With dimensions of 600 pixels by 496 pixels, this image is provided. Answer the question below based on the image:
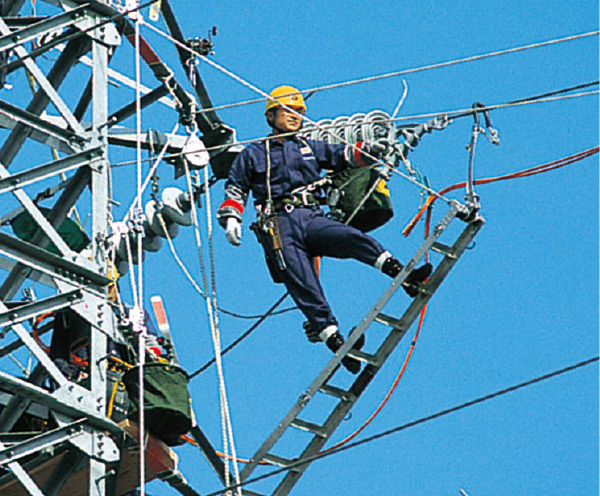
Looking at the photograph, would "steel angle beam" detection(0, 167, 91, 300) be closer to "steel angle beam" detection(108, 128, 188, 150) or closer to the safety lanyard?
"steel angle beam" detection(108, 128, 188, 150)

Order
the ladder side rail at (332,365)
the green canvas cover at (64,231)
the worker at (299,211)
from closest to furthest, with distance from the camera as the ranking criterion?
the ladder side rail at (332,365)
the worker at (299,211)
the green canvas cover at (64,231)

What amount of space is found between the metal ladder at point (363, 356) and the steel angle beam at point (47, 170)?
2.56 m

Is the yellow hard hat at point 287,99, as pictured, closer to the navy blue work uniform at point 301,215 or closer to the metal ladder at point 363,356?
the navy blue work uniform at point 301,215

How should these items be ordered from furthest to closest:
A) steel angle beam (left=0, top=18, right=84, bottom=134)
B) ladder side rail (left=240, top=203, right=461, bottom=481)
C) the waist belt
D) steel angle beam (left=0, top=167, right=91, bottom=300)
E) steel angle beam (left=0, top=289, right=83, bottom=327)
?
1. the waist belt
2. ladder side rail (left=240, top=203, right=461, bottom=481)
3. steel angle beam (left=0, top=167, right=91, bottom=300)
4. steel angle beam (left=0, top=18, right=84, bottom=134)
5. steel angle beam (left=0, top=289, right=83, bottom=327)

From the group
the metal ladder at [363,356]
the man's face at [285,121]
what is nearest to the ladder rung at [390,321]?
the metal ladder at [363,356]

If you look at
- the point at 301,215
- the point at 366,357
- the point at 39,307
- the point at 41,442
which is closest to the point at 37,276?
the point at 39,307

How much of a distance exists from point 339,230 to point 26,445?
3.80 meters

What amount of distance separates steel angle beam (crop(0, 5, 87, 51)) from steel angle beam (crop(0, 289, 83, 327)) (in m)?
1.78

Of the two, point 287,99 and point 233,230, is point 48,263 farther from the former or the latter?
point 287,99

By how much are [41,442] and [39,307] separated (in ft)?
2.86

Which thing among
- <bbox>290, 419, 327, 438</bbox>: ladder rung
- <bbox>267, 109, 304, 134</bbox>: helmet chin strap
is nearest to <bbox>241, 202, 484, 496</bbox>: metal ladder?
<bbox>290, 419, 327, 438</bbox>: ladder rung

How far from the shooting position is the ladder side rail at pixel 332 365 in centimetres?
1209

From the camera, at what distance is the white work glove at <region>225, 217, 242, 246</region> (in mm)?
12922

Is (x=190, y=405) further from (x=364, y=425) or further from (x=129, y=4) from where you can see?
(x=129, y=4)
